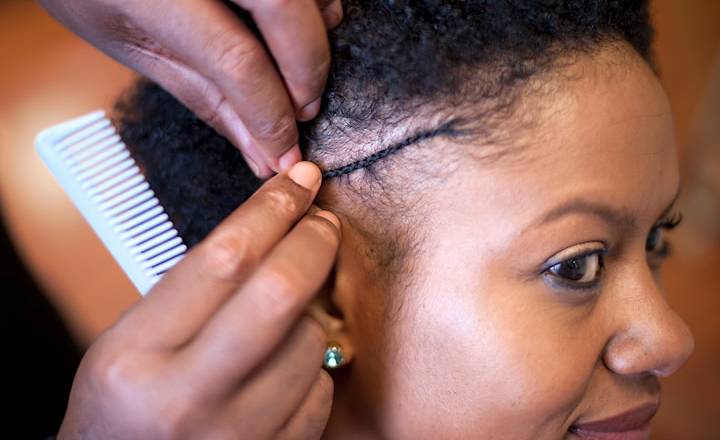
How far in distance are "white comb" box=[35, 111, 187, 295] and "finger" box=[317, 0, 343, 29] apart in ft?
1.22

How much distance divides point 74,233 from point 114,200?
0.77 metres

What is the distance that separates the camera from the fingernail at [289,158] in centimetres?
90

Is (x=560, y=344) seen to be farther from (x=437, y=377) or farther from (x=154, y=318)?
(x=154, y=318)

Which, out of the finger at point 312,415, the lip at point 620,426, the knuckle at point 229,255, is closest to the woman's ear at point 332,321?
the finger at point 312,415

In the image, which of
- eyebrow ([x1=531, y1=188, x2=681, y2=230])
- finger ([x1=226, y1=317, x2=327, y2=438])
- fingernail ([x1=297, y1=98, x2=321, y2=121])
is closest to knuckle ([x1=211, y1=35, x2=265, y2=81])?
fingernail ([x1=297, y1=98, x2=321, y2=121])

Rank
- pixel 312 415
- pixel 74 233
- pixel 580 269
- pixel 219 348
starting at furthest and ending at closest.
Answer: pixel 74 233 < pixel 580 269 < pixel 312 415 < pixel 219 348

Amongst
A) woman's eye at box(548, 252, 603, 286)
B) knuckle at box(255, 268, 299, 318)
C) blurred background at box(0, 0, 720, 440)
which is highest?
knuckle at box(255, 268, 299, 318)

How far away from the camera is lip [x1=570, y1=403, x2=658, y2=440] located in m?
0.98

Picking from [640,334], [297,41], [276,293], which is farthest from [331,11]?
[640,334]

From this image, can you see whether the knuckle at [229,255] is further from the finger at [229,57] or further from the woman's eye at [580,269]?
the woman's eye at [580,269]

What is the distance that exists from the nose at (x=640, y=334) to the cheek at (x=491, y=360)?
0.04 meters

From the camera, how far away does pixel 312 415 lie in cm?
81

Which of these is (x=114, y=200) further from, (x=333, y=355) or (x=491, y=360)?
(x=491, y=360)

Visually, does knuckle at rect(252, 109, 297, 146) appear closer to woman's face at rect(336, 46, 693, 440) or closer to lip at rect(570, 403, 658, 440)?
woman's face at rect(336, 46, 693, 440)
